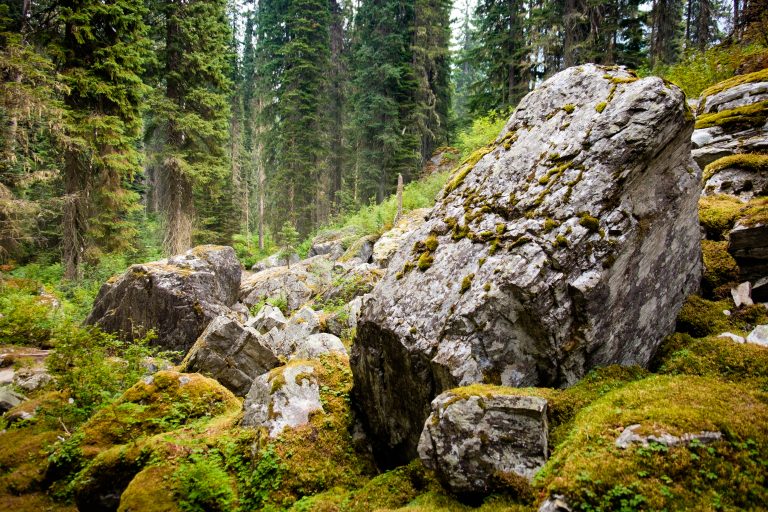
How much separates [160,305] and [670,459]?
42.9 ft

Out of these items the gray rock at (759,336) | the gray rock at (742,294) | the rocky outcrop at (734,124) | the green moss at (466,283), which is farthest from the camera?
the rocky outcrop at (734,124)

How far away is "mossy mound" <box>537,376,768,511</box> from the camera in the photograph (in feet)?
8.02

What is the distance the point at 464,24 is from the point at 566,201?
6221 centimetres

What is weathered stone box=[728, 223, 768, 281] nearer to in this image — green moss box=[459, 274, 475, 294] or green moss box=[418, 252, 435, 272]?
green moss box=[459, 274, 475, 294]

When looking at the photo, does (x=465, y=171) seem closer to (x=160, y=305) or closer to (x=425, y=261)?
(x=425, y=261)

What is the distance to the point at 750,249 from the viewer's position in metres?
5.17

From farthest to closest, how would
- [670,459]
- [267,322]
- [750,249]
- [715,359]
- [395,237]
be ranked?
[395,237], [267,322], [750,249], [715,359], [670,459]

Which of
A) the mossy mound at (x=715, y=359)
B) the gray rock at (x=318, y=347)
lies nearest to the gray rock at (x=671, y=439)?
the mossy mound at (x=715, y=359)

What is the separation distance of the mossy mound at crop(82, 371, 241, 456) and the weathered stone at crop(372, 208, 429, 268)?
28.1 feet

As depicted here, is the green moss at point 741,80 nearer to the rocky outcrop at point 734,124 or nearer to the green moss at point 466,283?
the rocky outcrop at point 734,124

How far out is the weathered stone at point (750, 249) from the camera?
5070 mm

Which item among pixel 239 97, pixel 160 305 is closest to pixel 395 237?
pixel 160 305

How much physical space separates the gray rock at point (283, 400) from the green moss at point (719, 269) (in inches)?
228

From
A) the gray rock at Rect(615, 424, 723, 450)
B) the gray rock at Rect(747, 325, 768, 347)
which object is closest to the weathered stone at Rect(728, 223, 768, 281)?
the gray rock at Rect(747, 325, 768, 347)
